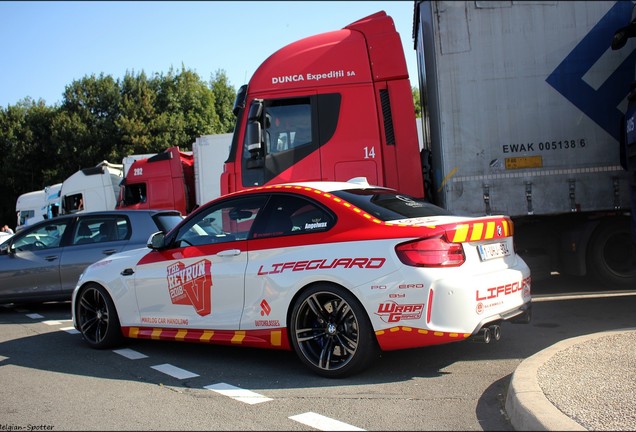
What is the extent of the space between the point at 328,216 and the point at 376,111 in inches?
124

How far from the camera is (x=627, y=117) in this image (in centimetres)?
670

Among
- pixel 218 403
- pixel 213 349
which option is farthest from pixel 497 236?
pixel 213 349

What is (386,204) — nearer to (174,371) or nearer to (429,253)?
(429,253)

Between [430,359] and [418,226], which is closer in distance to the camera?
[418,226]

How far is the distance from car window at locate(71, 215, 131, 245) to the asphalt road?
2454 mm

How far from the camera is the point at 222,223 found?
5707 mm

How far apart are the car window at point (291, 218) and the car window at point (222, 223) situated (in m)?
0.13

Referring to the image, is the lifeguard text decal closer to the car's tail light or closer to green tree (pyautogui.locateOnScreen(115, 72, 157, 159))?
the car's tail light

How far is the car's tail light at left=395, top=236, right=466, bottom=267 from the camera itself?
449 centimetres

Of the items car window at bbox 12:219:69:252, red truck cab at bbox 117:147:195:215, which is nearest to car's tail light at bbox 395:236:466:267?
car window at bbox 12:219:69:252

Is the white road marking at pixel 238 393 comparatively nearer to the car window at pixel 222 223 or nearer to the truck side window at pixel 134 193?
the car window at pixel 222 223

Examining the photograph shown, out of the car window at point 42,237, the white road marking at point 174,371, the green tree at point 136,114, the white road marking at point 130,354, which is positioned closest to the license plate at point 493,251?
the white road marking at point 174,371

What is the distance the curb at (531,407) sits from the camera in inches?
132

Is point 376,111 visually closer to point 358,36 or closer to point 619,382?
point 358,36
